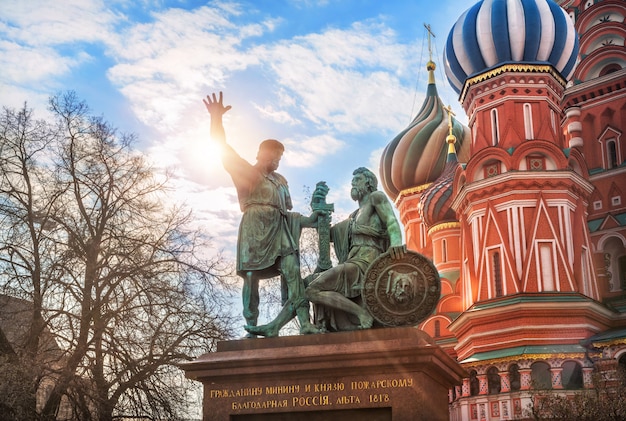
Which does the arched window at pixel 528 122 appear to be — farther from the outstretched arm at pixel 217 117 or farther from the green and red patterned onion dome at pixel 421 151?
the outstretched arm at pixel 217 117

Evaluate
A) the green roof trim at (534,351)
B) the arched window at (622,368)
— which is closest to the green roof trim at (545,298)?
the green roof trim at (534,351)

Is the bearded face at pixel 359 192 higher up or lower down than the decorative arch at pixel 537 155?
lower down

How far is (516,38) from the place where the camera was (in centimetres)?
3488

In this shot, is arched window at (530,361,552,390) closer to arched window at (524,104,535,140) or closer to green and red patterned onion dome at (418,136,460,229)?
arched window at (524,104,535,140)

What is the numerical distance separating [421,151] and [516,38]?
13.5 metres

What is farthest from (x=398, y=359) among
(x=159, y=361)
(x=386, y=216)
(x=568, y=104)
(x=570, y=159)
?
(x=568, y=104)

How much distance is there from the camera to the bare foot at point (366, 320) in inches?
424

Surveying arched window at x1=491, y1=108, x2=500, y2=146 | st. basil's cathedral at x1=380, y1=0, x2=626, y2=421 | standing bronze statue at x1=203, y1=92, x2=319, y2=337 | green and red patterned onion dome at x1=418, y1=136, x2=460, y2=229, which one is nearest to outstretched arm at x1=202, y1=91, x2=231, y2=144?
standing bronze statue at x1=203, y1=92, x2=319, y2=337

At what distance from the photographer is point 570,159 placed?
34281 mm

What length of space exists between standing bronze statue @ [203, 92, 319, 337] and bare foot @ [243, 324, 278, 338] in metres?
0.04

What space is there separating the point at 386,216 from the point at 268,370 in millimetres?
2423

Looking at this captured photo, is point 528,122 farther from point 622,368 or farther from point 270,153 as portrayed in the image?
point 270,153

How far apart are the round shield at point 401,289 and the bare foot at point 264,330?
4.12 ft

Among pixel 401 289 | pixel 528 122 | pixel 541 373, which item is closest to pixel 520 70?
pixel 528 122
